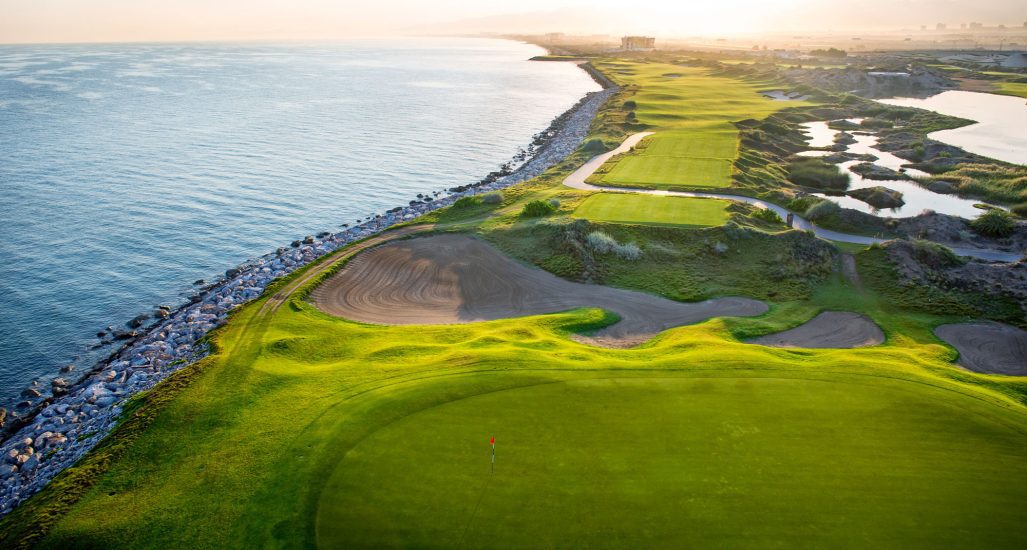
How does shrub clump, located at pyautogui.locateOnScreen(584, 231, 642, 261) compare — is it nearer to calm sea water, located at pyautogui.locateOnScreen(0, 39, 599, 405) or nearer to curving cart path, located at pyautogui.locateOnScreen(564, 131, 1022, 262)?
curving cart path, located at pyautogui.locateOnScreen(564, 131, 1022, 262)

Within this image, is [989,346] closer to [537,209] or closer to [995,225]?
[995,225]

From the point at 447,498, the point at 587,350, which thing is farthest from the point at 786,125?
the point at 447,498

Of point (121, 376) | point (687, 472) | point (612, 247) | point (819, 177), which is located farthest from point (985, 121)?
point (121, 376)

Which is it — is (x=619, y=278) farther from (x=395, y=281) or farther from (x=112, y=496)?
(x=112, y=496)

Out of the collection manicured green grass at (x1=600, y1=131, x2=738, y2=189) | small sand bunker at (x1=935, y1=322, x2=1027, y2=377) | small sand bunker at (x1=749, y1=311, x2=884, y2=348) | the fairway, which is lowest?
small sand bunker at (x1=935, y1=322, x2=1027, y2=377)

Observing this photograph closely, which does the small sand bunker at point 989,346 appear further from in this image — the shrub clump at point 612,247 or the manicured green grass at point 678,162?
the manicured green grass at point 678,162

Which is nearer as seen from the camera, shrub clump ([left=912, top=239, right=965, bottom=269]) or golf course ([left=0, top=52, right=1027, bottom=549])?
golf course ([left=0, top=52, right=1027, bottom=549])

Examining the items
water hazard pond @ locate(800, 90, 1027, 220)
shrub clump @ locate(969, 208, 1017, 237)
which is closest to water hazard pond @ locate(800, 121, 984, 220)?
water hazard pond @ locate(800, 90, 1027, 220)
